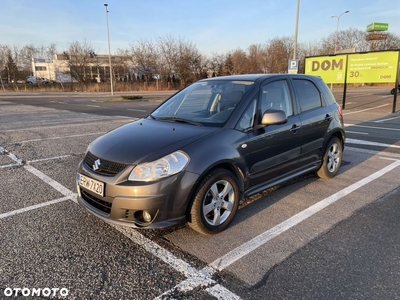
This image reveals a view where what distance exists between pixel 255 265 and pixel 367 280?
3.00ft

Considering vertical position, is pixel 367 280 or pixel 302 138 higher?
pixel 302 138

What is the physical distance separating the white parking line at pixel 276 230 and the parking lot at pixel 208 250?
0.03 feet

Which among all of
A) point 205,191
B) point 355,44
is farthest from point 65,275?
point 355,44

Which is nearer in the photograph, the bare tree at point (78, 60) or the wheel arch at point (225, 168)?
the wheel arch at point (225, 168)

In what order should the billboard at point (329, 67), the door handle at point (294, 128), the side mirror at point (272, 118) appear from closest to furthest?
the side mirror at point (272, 118), the door handle at point (294, 128), the billboard at point (329, 67)

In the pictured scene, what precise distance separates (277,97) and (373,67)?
15.2m

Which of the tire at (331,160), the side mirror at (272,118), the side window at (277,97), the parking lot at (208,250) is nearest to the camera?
the parking lot at (208,250)

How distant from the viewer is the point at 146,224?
2822 millimetres

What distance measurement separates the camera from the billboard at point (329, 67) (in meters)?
17.5

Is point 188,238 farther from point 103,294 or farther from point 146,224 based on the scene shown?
point 103,294

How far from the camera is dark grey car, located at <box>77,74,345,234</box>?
283cm

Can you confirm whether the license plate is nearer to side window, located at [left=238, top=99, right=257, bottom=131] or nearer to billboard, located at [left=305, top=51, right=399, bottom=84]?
side window, located at [left=238, top=99, right=257, bottom=131]

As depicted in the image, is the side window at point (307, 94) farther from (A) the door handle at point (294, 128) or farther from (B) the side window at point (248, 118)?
(B) the side window at point (248, 118)

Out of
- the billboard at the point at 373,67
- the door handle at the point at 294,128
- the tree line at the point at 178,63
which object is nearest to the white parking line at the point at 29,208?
the door handle at the point at 294,128
